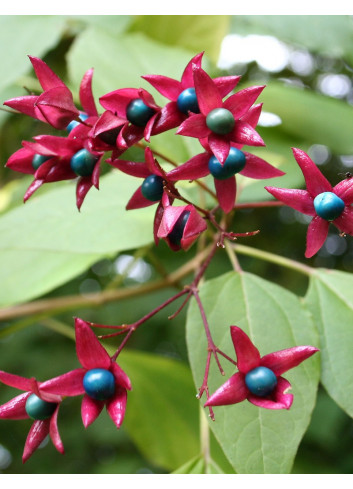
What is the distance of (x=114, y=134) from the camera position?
23.2 inches

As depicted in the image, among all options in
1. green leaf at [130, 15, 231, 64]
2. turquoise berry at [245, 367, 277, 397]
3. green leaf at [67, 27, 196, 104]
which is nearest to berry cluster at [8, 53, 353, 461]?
turquoise berry at [245, 367, 277, 397]

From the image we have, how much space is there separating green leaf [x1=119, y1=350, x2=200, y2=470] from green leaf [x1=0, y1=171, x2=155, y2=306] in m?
0.36

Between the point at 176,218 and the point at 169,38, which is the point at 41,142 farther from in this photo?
the point at 169,38

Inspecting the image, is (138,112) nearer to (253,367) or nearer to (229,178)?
(229,178)

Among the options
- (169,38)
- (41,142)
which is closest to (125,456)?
(169,38)

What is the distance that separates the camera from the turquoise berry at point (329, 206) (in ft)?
1.85

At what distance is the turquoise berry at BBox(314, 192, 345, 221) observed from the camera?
0.56 m

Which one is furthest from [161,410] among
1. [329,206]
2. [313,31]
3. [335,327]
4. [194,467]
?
[313,31]

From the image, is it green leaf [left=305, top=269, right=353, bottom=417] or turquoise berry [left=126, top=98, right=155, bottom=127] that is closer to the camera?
turquoise berry [left=126, top=98, right=155, bottom=127]

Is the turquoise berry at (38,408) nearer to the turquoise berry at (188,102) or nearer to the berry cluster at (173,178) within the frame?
the berry cluster at (173,178)

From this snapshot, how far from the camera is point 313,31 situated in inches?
50.4

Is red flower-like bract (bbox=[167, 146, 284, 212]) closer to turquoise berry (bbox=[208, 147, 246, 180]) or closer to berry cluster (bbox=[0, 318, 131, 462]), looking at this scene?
turquoise berry (bbox=[208, 147, 246, 180])

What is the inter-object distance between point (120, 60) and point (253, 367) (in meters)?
0.73

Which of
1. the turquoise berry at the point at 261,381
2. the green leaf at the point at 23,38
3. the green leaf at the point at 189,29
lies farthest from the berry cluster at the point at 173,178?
the green leaf at the point at 189,29
